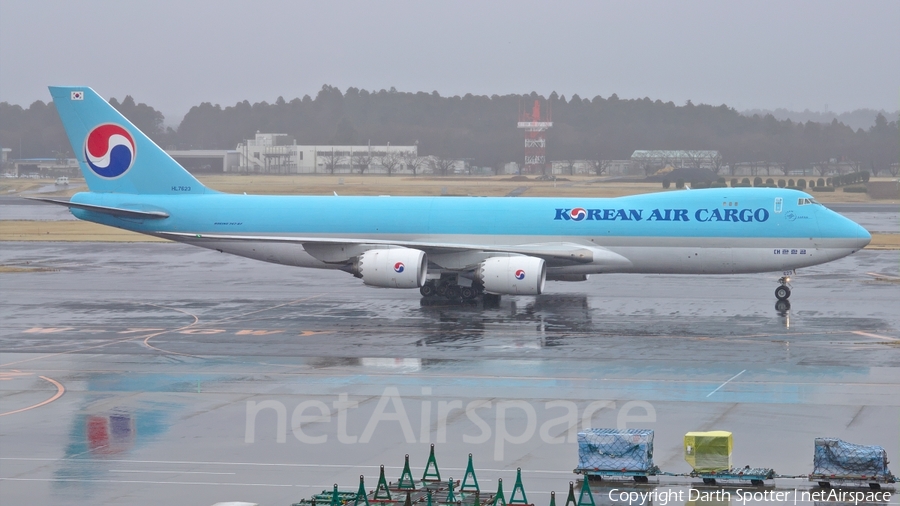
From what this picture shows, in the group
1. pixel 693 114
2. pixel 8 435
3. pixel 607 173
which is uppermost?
pixel 693 114

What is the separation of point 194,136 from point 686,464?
145207 mm

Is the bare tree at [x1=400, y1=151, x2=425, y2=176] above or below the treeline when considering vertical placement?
below

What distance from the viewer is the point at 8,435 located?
18.7 metres

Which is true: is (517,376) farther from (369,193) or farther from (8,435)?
(369,193)

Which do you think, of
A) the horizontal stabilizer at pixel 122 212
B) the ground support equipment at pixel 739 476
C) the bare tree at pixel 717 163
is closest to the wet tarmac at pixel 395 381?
the ground support equipment at pixel 739 476

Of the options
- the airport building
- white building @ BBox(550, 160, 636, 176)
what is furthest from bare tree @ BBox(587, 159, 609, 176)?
the airport building

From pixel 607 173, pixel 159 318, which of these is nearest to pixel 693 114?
pixel 607 173

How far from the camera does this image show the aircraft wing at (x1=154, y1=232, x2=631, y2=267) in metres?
35.2

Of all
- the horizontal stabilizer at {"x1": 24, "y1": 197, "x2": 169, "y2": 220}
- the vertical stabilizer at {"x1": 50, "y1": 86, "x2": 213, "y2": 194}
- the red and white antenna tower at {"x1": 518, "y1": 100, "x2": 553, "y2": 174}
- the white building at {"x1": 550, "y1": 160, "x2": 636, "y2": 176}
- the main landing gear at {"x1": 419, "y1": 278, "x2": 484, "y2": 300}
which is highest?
the red and white antenna tower at {"x1": 518, "y1": 100, "x2": 553, "y2": 174}

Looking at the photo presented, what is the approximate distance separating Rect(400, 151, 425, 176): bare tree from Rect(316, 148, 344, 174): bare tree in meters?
7.60

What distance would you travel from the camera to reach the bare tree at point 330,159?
11619cm

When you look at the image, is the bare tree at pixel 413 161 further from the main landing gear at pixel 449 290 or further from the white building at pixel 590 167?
the main landing gear at pixel 449 290

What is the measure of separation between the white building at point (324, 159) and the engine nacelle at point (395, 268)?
78494 millimetres

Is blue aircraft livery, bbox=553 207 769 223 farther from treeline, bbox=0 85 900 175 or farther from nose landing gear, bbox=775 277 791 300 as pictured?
treeline, bbox=0 85 900 175
